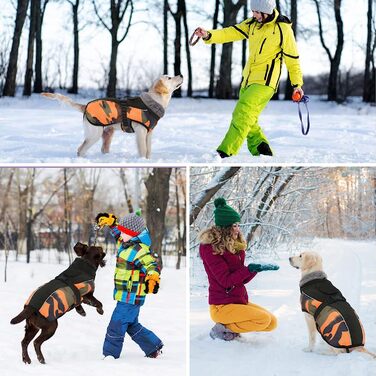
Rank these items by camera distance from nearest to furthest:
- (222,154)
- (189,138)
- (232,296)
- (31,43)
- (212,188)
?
(232,296) → (212,188) → (222,154) → (189,138) → (31,43)

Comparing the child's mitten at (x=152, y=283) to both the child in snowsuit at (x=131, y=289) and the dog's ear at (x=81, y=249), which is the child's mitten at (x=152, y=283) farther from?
the dog's ear at (x=81, y=249)

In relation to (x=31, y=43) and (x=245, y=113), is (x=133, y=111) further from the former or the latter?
(x=31, y=43)

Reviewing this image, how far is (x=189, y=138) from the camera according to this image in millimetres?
5953

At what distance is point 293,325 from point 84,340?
1206mm

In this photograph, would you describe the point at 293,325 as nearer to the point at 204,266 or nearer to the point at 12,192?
the point at 204,266

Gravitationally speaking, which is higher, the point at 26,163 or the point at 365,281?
the point at 26,163

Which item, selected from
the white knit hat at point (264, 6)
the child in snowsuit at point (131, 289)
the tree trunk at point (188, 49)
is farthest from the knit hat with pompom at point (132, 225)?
the tree trunk at point (188, 49)

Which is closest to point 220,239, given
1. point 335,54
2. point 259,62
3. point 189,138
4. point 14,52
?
point 259,62

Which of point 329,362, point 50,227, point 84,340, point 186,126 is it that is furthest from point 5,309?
point 186,126

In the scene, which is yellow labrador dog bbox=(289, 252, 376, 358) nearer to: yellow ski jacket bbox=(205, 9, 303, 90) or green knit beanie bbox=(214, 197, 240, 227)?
green knit beanie bbox=(214, 197, 240, 227)

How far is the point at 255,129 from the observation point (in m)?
4.91

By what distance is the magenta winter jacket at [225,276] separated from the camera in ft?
12.6

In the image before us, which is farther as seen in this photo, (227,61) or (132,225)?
(227,61)

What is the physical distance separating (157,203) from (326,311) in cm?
170
